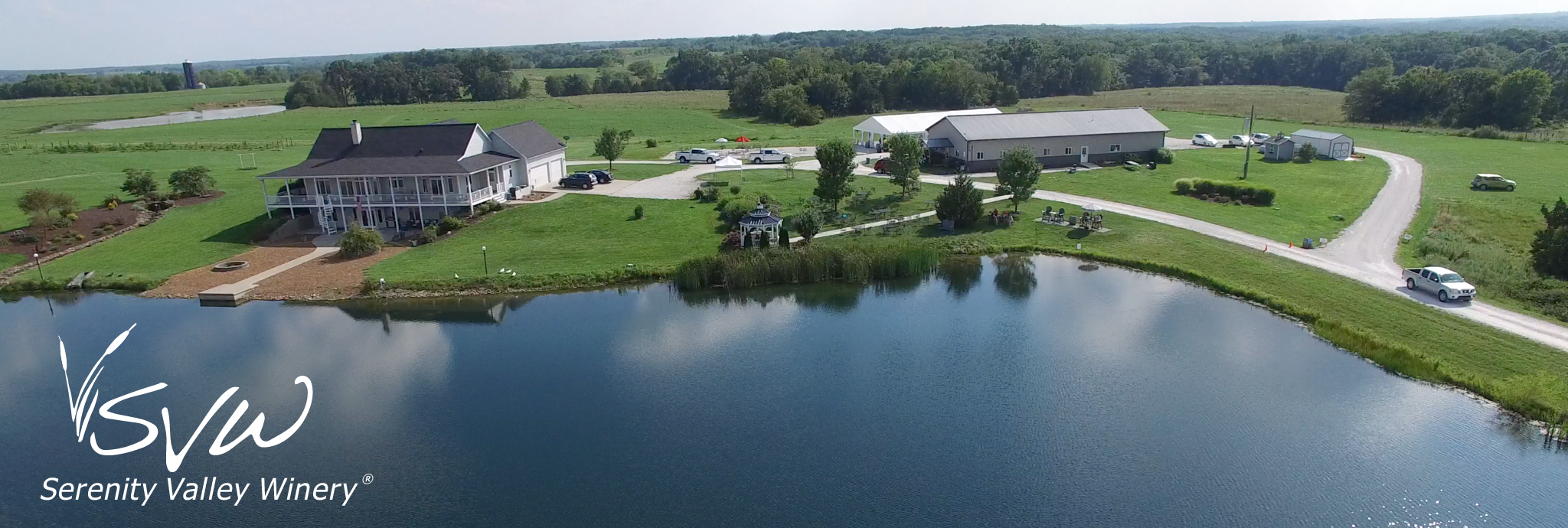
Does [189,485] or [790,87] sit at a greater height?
[790,87]

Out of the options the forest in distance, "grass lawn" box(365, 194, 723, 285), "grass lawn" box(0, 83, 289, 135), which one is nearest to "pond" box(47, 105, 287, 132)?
"grass lawn" box(0, 83, 289, 135)

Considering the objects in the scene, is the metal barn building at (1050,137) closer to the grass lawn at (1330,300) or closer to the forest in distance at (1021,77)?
the grass lawn at (1330,300)

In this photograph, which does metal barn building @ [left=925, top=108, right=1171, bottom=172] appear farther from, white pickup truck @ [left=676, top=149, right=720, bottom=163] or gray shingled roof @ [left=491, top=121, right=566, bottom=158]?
gray shingled roof @ [left=491, top=121, right=566, bottom=158]

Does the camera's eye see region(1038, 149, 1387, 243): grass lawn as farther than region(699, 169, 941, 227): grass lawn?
No

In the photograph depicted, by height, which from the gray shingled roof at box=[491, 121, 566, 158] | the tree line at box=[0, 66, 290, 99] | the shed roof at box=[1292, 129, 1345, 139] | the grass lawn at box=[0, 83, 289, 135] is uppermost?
the tree line at box=[0, 66, 290, 99]

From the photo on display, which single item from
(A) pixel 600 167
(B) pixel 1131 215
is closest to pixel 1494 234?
(B) pixel 1131 215

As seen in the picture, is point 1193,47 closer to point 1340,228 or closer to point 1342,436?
point 1340,228

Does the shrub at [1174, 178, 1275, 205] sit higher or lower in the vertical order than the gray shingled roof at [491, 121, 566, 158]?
lower
